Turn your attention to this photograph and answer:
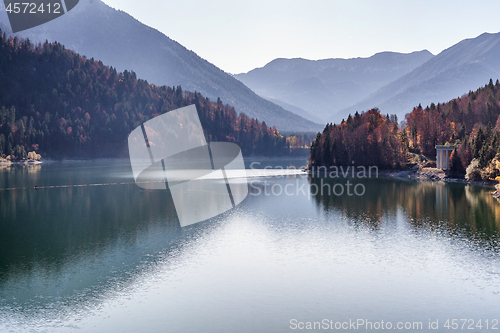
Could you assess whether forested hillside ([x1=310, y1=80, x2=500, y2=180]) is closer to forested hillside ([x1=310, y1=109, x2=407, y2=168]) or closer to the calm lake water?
forested hillside ([x1=310, y1=109, x2=407, y2=168])

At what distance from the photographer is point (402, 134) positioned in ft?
531

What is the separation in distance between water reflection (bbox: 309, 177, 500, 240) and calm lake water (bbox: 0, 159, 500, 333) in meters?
0.53

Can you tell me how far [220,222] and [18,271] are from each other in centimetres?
2965

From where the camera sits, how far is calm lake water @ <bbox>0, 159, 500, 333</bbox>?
29312mm

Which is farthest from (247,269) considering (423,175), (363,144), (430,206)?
(363,144)

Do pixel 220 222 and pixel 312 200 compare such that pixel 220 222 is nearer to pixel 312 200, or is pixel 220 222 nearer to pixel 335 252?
pixel 335 252

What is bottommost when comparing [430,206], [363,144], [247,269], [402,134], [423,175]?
[247,269]

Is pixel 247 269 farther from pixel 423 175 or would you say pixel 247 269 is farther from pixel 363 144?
pixel 363 144

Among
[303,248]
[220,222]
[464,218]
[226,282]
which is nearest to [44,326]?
[226,282]

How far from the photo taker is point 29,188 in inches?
4043

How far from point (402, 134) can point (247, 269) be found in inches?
5392

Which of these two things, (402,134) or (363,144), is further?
(402,134)

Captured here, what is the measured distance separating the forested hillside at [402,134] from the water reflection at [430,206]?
40955 mm

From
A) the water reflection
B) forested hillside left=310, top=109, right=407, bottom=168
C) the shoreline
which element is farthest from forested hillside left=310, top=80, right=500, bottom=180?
the water reflection
